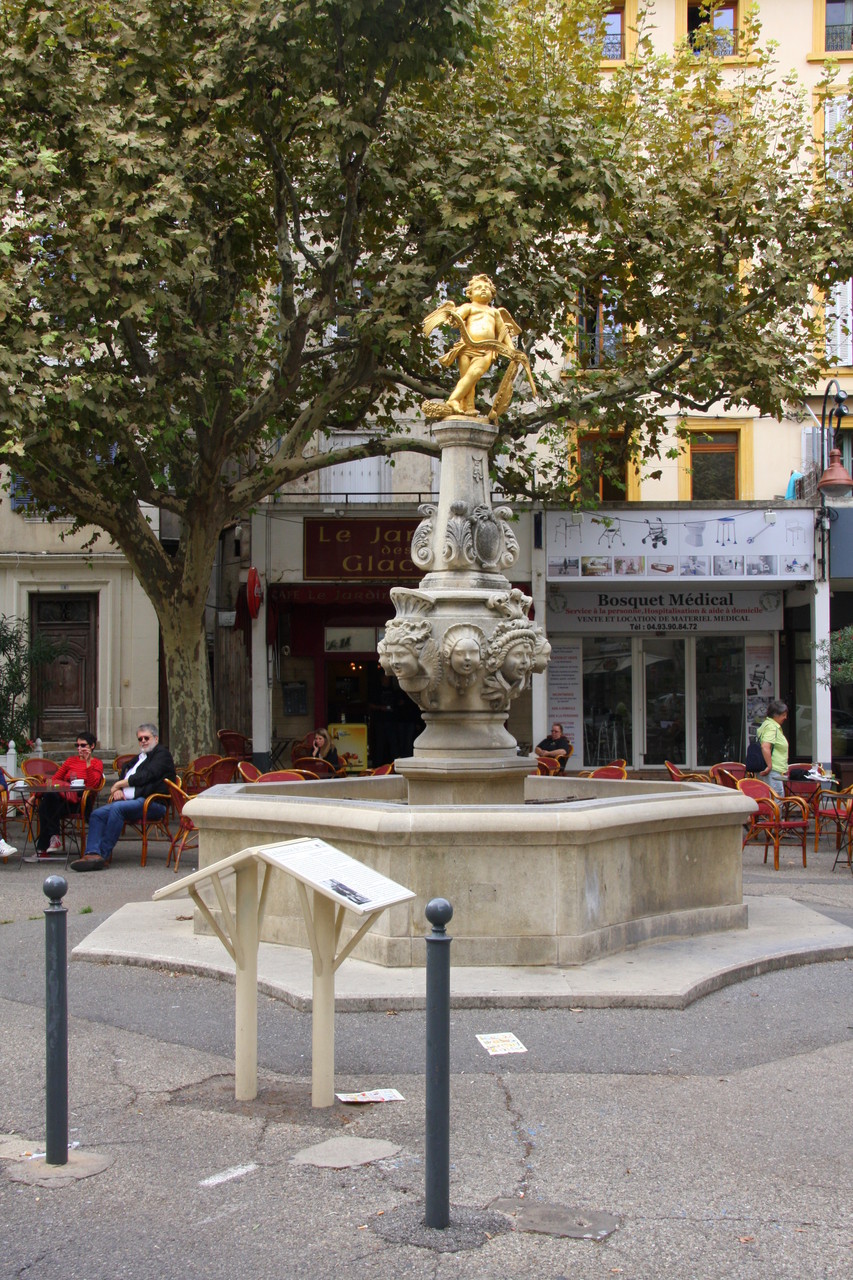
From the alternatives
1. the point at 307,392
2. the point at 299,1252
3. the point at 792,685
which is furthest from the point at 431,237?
the point at 299,1252

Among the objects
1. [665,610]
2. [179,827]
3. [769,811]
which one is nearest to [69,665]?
[179,827]

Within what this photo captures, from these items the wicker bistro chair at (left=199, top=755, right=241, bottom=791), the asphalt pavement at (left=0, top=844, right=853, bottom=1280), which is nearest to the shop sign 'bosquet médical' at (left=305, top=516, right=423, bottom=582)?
the wicker bistro chair at (left=199, top=755, right=241, bottom=791)

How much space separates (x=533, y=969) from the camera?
→ 7.43 meters

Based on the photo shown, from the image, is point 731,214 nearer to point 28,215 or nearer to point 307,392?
point 307,392

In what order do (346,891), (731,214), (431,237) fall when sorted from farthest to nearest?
(731,214) < (431,237) < (346,891)

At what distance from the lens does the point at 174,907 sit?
9.86 meters

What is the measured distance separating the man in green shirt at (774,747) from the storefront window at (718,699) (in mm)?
7328

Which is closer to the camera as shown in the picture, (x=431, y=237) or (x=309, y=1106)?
(x=309, y=1106)

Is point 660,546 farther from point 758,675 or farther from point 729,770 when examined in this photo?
point 729,770

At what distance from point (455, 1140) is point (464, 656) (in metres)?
4.32

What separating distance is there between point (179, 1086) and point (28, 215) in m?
10.0

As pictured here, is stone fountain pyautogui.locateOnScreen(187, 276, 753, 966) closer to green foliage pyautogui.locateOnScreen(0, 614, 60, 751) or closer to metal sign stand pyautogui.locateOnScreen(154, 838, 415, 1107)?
metal sign stand pyautogui.locateOnScreen(154, 838, 415, 1107)

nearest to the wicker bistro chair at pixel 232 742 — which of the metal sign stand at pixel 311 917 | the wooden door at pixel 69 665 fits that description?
the wooden door at pixel 69 665

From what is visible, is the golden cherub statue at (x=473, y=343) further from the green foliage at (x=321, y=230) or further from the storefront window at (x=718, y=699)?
the storefront window at (x=718, y=699)
